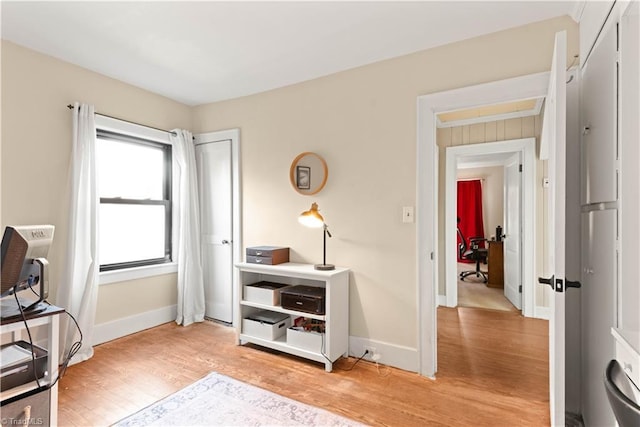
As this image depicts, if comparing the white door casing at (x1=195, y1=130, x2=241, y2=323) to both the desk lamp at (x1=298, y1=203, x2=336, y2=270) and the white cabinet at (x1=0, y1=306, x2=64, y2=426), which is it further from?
the white cabinet at (x1=0, y1=306, x2=64, y2=426)

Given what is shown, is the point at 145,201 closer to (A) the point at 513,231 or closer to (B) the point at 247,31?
(B) the point at 247,31

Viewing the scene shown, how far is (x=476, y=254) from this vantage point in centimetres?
622

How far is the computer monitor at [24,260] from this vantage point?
59.1 inches

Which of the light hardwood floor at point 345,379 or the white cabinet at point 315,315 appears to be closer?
the light hardwood floor at point 345,379

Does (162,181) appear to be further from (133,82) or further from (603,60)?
(603,60)

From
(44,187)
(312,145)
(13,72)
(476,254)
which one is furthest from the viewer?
(476,254)

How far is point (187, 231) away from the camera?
141 inches

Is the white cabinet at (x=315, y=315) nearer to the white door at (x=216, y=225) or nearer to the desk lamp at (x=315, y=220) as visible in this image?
the desk lamp at (x=315, y=220)

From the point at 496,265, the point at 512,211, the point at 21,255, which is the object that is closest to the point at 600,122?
the point at 21,255

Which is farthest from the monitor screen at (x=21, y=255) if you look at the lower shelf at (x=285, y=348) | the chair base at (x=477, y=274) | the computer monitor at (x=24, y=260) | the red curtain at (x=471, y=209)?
the red curtain at (x=471, y=209)

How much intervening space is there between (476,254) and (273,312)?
4.60 metres

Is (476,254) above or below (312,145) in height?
below

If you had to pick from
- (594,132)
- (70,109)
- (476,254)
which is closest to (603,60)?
(594,132)

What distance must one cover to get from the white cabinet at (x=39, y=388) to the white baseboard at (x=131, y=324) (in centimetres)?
150
